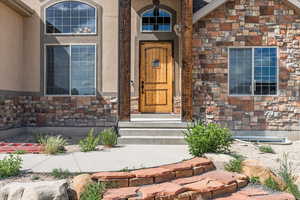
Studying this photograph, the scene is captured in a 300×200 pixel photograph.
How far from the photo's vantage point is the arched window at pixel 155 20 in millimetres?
10164

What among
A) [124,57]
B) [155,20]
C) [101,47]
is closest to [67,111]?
[101,47]

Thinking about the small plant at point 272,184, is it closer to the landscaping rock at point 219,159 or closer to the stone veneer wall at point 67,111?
the landscaping rock at point 219,159

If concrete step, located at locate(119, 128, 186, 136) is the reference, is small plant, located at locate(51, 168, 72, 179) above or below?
below

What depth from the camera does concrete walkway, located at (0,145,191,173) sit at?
4.86 m

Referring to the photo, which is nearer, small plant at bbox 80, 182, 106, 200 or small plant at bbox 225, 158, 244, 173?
small plant at bbox 80, 182, 106, 200

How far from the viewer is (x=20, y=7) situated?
9.12m

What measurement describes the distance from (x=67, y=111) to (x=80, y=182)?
615 cm

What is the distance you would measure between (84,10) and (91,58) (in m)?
1.68

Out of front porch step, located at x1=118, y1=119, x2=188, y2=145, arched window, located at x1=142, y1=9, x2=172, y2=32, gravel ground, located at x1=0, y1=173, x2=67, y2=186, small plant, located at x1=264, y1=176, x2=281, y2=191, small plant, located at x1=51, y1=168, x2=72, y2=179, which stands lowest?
small plant, located at x1=264, y1=176, x2=281, y2=191

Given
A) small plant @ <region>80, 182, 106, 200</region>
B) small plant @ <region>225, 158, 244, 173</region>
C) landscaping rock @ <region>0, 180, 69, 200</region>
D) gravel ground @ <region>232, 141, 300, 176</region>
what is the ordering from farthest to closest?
gravel ground @ <region>232, 141, 300, 176</region>, small plant @ <region>225, 158, 244, 173</region>, small plant @ <region>80, 182, 106, 200</region>, landscaping rock @ <region>0, 180, 69, 200</region>

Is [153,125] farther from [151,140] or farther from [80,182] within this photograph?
[80,182]

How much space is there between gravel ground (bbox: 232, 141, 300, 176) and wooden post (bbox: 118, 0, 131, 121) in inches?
128

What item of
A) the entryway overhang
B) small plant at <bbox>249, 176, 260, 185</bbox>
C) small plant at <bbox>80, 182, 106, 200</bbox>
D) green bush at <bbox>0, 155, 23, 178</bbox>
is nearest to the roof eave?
the entryway overhang

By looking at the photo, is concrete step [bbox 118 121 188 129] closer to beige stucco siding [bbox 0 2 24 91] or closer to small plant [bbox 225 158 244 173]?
small plant [bbox 225 158 244 173]
